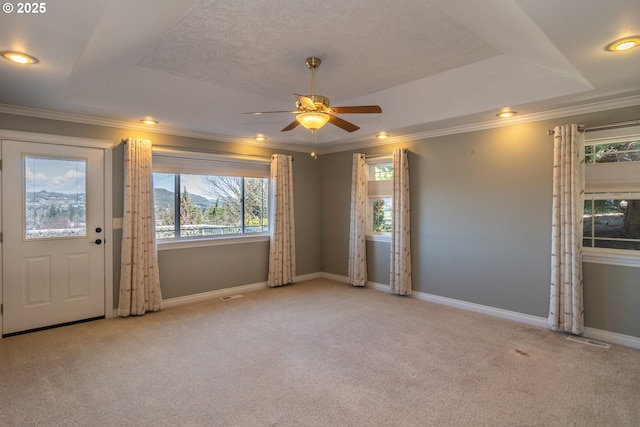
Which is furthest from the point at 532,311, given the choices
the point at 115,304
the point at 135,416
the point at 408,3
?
the point at 115,304

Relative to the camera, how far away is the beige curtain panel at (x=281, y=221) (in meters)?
5.80

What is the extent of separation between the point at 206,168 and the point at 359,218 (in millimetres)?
2555

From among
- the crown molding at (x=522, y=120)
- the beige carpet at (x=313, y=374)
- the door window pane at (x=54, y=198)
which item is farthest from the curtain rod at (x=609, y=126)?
the door window pane at (x=54, y=198)

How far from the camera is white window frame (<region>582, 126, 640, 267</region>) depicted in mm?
3473

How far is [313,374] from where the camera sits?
114 inches

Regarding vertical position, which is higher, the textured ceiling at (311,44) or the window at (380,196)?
the textured ceiling at (311,44)

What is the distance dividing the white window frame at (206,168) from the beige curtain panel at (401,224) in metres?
2.13

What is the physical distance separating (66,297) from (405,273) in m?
4.39

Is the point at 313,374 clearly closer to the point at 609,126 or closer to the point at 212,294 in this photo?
the point at 212,294

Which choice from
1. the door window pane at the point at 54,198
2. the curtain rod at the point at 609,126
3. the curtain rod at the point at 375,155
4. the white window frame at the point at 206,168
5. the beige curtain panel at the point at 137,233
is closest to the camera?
the curtain rod at the point at 609,126

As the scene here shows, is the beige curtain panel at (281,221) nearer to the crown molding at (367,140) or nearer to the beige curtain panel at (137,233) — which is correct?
the crown molding at (367,140)

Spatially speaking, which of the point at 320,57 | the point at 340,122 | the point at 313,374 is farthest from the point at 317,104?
A: the point at 313,374

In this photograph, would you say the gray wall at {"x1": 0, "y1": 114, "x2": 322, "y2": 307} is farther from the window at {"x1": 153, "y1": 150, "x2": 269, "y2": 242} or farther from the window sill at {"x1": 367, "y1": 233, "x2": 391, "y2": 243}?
the window sill at {"x1": 367, "y1": 233, "x2": 391, "y2": 243}

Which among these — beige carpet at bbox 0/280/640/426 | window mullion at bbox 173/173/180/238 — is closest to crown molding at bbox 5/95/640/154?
window mullion at bbox 173/173/180/238
